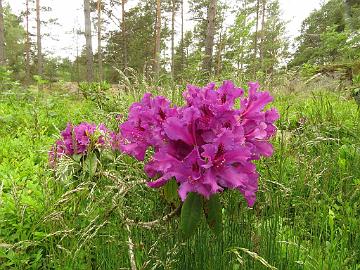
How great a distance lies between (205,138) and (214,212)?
0.28m

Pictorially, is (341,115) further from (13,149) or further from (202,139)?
(13,149)

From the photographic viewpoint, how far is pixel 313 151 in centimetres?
262

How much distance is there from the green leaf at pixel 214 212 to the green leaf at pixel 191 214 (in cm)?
5

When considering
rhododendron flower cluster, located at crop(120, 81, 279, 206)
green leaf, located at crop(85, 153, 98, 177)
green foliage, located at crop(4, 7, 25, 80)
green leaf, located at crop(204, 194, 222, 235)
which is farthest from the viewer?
green foliage, located at crop(4, 7, 25, 80)

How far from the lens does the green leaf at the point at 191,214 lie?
3.80 feet

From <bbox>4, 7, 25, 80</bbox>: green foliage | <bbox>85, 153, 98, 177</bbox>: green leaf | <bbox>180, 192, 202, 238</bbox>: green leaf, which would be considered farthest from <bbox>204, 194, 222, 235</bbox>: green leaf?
<bbox>4, 7, 25, 80</bbox>: green foliage

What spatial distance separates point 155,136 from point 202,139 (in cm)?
17

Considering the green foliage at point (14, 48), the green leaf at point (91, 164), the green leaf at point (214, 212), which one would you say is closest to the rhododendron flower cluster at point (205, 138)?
the green leaf at point (214, 212)

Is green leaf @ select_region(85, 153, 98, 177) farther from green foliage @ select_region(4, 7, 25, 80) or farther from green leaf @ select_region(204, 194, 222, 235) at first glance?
green foliage @ select_region(4, 7, 25, 80)

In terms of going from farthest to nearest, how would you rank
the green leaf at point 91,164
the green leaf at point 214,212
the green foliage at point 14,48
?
the green foliage at point 14,48
the green leaf at point 91,164
the green leaf at point 214,212

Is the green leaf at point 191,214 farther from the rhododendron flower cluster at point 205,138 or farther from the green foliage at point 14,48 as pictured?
the green foliage at point 14,48

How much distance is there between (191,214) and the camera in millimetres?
1160

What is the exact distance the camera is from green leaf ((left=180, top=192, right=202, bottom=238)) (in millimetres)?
1157

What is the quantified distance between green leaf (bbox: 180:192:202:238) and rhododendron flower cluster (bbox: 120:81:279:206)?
0.24 ft
